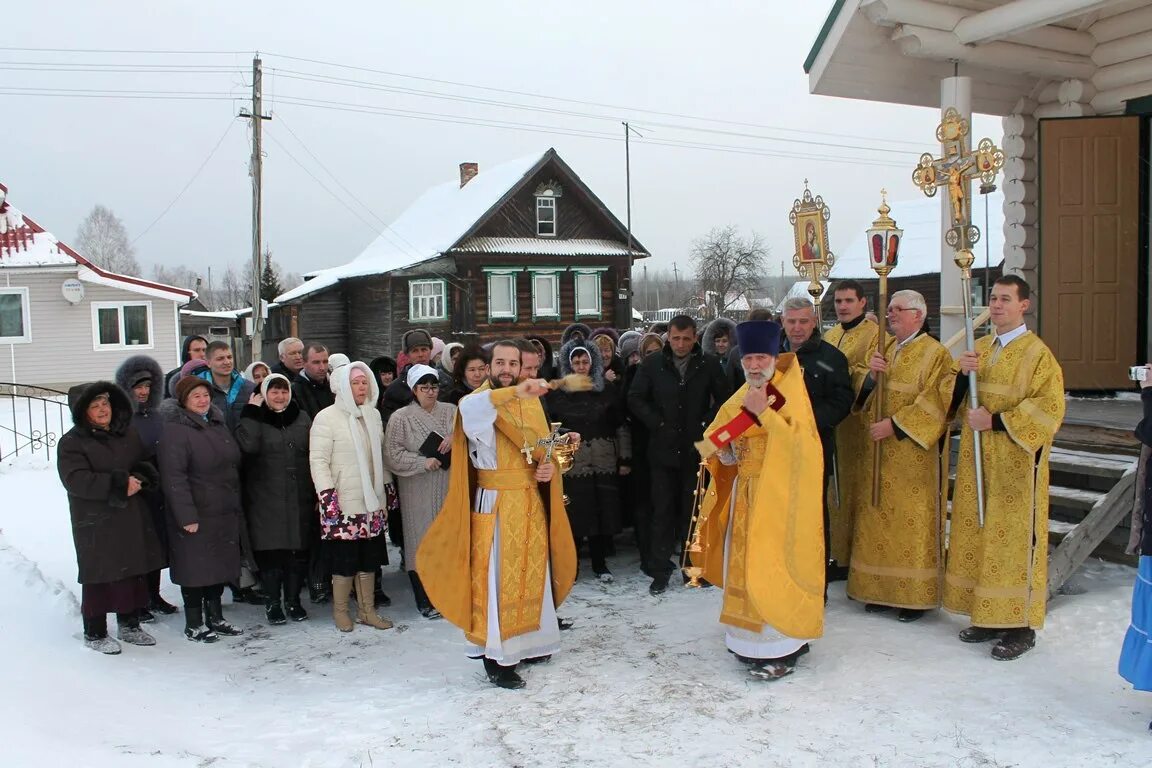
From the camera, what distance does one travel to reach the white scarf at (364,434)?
5473 millimetres

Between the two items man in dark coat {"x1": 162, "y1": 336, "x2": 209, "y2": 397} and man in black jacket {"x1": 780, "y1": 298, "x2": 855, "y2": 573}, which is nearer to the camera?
man in black jacket {"x1": 780, "y1": 298, "x2": 855, "y2": 573}

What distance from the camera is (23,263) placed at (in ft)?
68.5

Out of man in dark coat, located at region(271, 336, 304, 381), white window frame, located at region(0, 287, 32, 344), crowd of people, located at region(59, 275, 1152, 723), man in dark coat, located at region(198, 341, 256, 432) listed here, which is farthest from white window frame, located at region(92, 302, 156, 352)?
man in dark coat, located at region(271, 336, 304, 381)

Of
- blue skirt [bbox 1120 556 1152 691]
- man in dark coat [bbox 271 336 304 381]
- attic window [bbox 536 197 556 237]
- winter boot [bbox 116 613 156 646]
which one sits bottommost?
winter boot [bbox 116 613 156 646]

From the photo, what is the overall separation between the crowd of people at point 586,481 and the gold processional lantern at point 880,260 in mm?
44

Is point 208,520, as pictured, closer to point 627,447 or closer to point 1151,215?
point 627,447

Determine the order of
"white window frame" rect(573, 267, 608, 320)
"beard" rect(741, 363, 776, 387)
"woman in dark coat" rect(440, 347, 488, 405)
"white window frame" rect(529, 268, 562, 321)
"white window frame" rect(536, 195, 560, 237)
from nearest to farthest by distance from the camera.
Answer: "beard" rect(741, 363, 776, 387) < "woman in dark coat" rect(440, 347, 488, 405) < "white window frame" rect(529, 268, 562, 321) < "white window frame" rect(536, 195, 560, 237) < "white window frame" rect(573, 267, 608, 320)

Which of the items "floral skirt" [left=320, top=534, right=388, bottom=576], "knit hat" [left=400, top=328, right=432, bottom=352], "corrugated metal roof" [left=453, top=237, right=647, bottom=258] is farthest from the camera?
"corrugated metal roof" [left=453, top=237, right=647, bottom=258]

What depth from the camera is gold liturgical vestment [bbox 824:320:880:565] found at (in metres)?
5.50

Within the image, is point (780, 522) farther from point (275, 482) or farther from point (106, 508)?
point (106, 508)

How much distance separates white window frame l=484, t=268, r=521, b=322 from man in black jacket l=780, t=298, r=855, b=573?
22161 mm

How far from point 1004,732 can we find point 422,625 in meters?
3.40

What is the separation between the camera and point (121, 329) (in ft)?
75.7

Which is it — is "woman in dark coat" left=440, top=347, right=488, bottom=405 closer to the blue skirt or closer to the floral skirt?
the floral skirt
